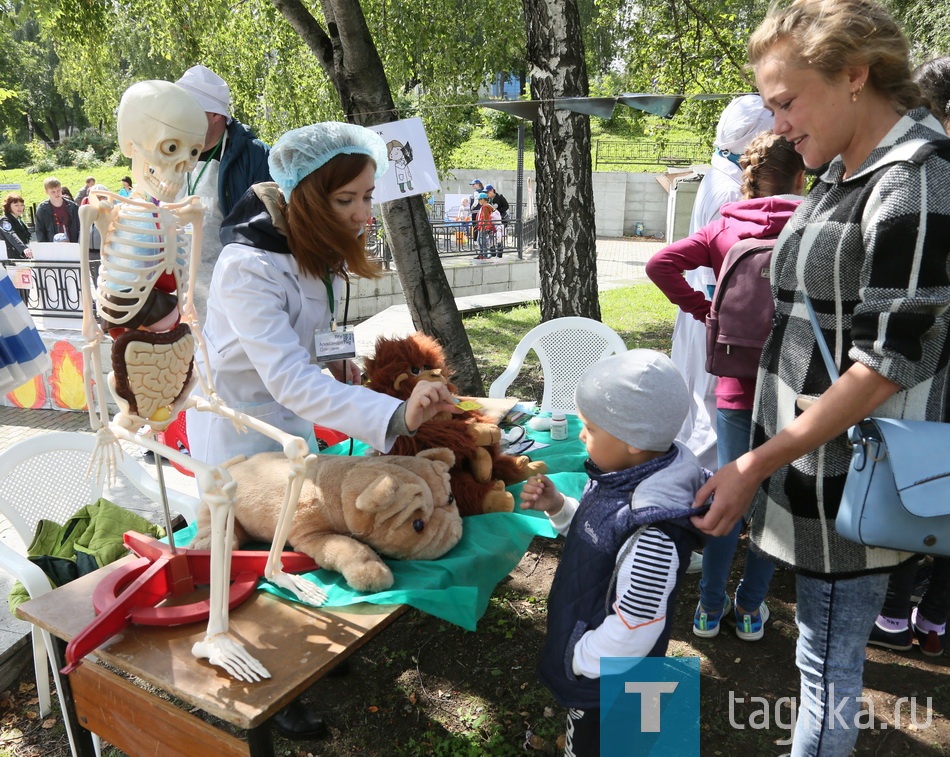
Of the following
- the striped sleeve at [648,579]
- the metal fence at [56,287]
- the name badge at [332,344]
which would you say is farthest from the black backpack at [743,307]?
the metal fence at [56,287]

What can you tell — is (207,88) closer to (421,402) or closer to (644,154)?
(421,402)

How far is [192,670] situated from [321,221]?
119 cm

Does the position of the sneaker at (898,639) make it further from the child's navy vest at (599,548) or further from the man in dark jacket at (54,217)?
the man in dark jacket at (54,217)

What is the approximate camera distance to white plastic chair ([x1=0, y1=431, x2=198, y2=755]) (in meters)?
2.51

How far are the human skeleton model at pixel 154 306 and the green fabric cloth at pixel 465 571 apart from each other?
312 millimetres

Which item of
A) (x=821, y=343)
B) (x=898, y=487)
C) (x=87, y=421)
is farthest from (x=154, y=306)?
(x=87, y=421)

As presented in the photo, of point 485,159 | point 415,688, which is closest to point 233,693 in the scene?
point 415,688

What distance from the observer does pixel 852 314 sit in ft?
4.55

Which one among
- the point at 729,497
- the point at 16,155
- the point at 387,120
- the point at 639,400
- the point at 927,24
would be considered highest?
the point at 927,24

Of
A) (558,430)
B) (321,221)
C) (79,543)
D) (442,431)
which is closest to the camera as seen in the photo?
(321,221)

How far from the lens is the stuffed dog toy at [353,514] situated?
1.84m

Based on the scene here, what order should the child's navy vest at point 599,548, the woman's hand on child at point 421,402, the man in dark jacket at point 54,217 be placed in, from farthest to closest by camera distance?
the man in dark jacket at point 54,217 → the woman's hand on child at point 421,402 → the child's navy vest at point 599,548

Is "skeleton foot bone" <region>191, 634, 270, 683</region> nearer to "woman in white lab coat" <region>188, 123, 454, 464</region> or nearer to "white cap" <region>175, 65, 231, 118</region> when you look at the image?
"woman in white lab coat" <region>188, 123, 454, 464</region>

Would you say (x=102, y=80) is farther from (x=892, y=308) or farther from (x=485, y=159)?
(x=485, y=159)
